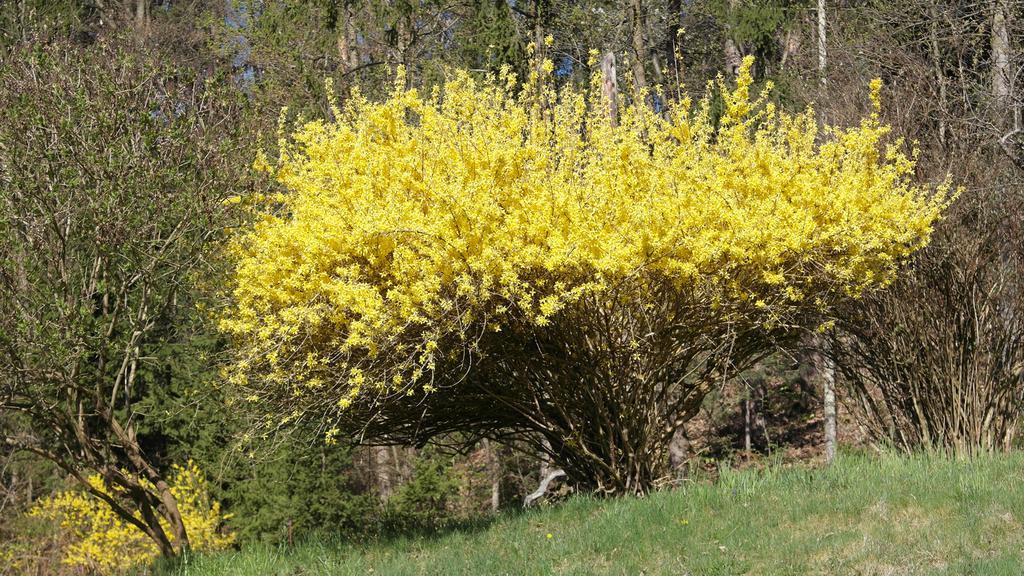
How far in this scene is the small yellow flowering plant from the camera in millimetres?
5902

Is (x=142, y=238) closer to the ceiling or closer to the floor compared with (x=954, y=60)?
closer to the floor

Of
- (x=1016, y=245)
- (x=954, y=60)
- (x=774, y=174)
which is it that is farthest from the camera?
(x=954, y=60)

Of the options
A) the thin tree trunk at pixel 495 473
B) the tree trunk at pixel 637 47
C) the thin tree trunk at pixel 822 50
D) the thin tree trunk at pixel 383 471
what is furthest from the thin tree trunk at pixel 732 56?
the thin tree trunk at pixel 383 471

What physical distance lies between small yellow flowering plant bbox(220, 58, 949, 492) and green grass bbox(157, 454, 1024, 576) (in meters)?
0.89

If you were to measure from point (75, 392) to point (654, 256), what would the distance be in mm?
4115

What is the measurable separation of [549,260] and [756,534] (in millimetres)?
1907

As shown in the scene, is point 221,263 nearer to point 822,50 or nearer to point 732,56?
point 822,50

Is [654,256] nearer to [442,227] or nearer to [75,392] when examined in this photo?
[442,227]

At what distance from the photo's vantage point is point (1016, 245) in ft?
24.5

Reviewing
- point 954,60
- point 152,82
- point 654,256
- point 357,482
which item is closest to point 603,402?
point 654,256

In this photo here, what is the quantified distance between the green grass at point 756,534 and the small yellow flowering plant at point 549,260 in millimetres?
890

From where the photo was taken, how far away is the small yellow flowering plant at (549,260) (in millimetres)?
5902

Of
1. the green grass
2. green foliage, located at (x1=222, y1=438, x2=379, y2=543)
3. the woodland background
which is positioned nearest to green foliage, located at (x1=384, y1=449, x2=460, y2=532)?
the woodland background

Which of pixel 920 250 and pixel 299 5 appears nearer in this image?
pixel 920 250
